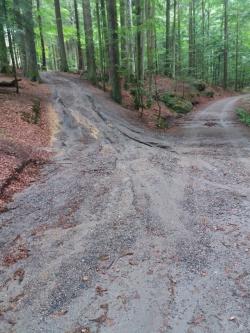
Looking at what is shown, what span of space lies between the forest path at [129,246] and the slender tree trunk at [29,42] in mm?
8497

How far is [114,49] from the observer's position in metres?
17.0

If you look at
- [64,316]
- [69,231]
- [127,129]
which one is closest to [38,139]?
[127,129]

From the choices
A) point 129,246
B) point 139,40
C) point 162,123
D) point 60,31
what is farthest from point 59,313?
point 60,31

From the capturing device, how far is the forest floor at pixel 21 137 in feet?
25.5

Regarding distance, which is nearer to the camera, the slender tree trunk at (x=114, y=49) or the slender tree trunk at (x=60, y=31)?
the slender tree trunk at (x=114, y=49)

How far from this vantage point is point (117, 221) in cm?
578

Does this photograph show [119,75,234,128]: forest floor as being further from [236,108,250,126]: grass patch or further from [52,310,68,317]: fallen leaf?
[52,310,68,317]: fallen leaf

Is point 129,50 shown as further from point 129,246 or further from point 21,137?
point 129,246

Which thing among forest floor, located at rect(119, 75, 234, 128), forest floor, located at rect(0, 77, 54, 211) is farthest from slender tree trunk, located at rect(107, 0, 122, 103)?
forest floor, located at rect(0, 77, 54, 211)

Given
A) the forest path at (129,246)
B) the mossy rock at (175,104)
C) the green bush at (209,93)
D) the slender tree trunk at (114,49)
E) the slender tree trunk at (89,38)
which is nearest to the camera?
the forest path at (129,246)

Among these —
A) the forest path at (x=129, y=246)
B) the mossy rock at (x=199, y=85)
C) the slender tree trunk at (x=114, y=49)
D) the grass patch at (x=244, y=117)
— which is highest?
the slender tree trunk at (x=114, y=49)

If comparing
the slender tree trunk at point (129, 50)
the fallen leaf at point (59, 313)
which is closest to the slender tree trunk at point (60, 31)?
the slender tree trunk at point (129, 50)

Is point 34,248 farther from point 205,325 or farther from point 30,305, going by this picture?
point 205,325

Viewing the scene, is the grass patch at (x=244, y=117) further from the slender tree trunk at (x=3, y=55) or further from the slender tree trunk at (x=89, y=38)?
the slender tree trunk at (x=3, y=55)
